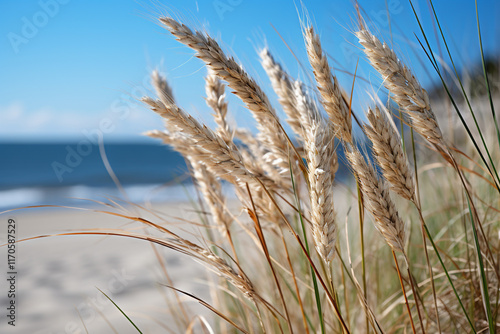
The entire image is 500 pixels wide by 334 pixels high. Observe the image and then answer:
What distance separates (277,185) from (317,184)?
0.40m

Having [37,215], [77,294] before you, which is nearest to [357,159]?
[77,294]

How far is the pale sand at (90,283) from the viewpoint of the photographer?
2.89m

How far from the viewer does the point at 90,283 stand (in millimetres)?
4113

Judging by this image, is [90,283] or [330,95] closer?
[330,95]

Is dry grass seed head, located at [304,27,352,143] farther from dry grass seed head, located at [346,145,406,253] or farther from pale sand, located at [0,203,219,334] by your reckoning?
pale sand, located at [0,203,219,334]

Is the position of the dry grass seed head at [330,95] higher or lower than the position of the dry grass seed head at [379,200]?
higher

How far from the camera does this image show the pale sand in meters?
2.89

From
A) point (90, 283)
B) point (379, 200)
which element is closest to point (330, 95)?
point (379, 200)

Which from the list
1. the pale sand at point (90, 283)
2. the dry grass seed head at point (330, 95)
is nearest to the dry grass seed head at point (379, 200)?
the dry grass seed head at point (330, 95)

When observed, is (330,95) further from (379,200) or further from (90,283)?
(90,283)

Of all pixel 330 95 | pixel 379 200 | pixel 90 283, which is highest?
pixel 90 283

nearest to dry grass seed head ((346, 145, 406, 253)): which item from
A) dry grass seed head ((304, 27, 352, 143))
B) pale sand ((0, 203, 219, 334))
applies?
dry grass seed head ((304, 27, 352, 143))

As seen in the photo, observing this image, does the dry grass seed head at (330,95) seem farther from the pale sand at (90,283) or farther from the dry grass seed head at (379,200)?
the pale sand at (90,283)

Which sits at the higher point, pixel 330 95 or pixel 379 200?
pixel 330 95
